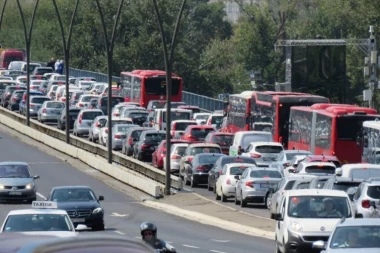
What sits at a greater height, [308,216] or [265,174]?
[308,216]

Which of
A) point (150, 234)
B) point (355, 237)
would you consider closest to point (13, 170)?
point (355, 237)

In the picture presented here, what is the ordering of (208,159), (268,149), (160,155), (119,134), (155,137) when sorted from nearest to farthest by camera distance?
(208,159) → (268,149) → (160,155) → (155,137) → (119,134)

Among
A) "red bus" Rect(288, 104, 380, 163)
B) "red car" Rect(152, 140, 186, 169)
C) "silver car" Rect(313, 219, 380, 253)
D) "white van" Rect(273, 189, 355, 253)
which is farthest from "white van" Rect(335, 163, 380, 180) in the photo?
"red car" Rect(152, 140, 186, 169)

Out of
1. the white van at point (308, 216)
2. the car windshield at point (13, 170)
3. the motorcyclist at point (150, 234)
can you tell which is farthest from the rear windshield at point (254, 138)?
the motorcyclist at point (150, 234)

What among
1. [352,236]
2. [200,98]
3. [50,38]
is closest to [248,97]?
[200,98]

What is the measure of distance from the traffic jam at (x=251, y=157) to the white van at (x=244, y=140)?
51 mm

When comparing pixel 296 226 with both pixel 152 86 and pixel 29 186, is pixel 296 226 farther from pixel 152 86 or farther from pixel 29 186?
pixel 152 86

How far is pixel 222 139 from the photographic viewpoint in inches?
2044

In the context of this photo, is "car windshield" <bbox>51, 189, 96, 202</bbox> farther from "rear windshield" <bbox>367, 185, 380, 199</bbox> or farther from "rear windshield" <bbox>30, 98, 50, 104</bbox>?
"rear windshield" <bbox>30, 98, 50, 104</bbox>

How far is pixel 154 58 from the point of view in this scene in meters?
111

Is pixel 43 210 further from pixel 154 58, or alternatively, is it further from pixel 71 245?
pixel 154 58

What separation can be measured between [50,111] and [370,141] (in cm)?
3122

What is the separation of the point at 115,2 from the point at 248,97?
54.8 metres

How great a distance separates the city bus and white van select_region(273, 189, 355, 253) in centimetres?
1931
